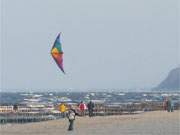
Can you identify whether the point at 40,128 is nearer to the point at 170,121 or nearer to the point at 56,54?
the point at 56,54

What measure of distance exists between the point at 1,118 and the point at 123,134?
22.7m

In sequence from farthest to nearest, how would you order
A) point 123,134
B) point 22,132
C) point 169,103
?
point 169,103 < point 22,132 < point 123,134

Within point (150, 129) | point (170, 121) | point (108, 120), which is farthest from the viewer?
point (108, 120)

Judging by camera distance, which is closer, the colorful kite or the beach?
the beach

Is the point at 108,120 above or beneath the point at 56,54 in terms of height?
beneath

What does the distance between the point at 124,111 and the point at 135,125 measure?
22358 millimetres

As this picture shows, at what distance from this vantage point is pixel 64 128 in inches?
1442

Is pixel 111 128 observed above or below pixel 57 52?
below

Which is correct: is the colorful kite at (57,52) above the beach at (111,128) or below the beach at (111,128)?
above

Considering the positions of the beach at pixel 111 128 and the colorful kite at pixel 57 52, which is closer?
the beach at pixel 111 128

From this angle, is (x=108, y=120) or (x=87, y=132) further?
(x=108, y=120)

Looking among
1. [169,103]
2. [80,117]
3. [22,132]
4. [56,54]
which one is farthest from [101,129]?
[169,103]

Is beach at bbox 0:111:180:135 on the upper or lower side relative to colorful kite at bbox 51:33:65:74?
lower

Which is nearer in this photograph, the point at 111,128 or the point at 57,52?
the point at 111,128
